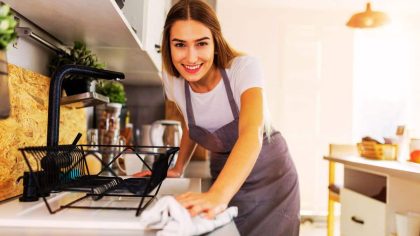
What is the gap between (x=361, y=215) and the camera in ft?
6.49

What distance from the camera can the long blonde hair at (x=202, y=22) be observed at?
Result: 3.20ft

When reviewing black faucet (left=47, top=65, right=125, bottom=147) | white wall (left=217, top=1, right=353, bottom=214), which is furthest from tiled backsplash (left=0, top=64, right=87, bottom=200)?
white wall (left=217, top=1, right=353, bottom=214)

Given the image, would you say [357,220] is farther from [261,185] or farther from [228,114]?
[228,114]

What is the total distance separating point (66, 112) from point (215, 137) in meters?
0.50

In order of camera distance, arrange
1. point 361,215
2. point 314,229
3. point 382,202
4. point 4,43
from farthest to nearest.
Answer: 1. point 314,229
2. point 361,215
3. point 382,202
4. point 4,43

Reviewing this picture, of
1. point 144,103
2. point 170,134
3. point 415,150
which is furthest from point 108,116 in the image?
point 415,150

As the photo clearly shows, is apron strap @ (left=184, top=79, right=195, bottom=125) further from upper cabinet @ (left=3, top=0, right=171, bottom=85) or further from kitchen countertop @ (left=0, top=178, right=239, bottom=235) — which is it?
kitchen countertop @ (left=0, top=178, right=239, bottom=235)

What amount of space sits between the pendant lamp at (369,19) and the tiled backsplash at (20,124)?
6.84 ft

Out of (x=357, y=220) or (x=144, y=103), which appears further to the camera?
(x=144, y=103)

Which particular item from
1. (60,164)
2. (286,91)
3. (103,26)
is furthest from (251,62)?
(286,91)

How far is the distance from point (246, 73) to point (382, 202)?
1232mm

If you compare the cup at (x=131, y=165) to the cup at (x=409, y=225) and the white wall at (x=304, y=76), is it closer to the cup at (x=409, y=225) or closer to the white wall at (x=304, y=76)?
the cup at (x=409, y=225)

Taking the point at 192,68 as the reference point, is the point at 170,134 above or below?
below

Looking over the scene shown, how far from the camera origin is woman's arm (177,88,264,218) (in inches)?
21.6
